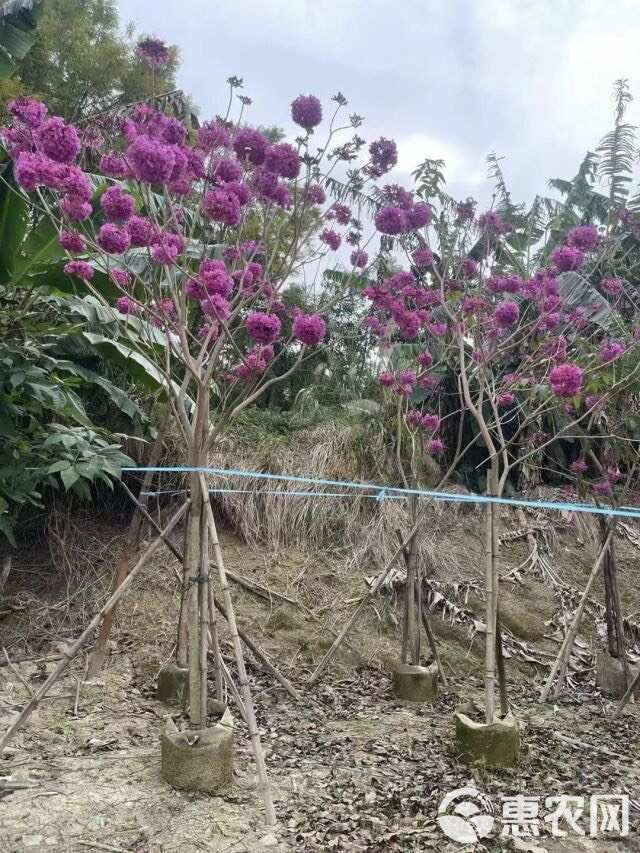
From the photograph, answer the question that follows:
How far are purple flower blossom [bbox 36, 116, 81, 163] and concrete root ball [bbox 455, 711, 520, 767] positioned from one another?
3.00 m

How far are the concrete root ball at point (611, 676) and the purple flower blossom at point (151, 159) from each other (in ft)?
13.8

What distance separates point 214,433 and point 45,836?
159cm

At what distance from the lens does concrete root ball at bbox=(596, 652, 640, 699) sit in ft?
14.8

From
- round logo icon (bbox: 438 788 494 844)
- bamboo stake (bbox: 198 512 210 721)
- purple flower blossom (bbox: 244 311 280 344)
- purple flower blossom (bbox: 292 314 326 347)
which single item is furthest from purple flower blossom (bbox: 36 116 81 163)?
round logo icon (bbox: 438 788 494 844)

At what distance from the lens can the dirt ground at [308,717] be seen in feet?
8.16

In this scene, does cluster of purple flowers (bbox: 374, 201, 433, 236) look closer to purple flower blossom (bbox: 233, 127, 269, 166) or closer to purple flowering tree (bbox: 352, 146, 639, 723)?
purple flowering tree (bbox: 352, 146, 639, 723)

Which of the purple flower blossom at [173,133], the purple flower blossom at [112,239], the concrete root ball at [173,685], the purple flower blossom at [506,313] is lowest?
the concrete root ball at [173,685]

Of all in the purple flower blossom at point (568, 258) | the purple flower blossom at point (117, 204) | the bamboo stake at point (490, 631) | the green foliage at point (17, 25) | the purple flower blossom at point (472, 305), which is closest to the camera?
the purple flower blossom at point (117, 204)

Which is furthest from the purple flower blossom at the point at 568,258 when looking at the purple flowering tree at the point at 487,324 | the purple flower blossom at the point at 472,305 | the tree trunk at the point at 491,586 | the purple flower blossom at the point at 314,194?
the purple flower blossom at the point at 314,194

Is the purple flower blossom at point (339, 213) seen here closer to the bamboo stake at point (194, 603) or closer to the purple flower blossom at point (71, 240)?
the purple flower blossom at point (71, 240)

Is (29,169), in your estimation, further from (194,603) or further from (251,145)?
(194,603)

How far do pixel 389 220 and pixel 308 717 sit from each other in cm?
277

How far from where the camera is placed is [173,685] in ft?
12.3

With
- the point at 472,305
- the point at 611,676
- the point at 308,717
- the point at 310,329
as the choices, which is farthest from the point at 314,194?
the point at 611,676
